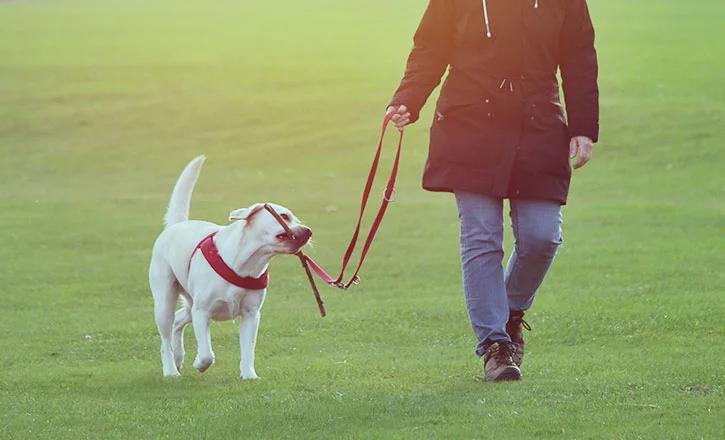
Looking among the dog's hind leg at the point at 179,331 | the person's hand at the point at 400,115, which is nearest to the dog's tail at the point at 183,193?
the dog's hind leg at the point at 179,331

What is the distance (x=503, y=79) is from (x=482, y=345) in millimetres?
1397

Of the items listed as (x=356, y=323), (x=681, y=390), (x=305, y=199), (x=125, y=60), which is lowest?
(x=125, y=60)

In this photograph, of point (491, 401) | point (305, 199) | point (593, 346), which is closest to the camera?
point (491, 401)

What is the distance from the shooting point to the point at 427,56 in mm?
8219

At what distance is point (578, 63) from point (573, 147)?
17.9 inches

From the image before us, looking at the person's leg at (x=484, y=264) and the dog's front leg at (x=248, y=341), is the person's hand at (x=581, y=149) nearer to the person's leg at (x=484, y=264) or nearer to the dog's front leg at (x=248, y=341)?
the person's leg at (x=484, y=264)

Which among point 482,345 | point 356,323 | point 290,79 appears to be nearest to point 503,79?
point 482,345

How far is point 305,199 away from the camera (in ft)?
71.9

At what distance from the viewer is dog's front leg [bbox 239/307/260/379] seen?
873 cm

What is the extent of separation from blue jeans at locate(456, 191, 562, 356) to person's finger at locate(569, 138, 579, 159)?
271 millimetres

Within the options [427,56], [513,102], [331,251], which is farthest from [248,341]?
[331,251]

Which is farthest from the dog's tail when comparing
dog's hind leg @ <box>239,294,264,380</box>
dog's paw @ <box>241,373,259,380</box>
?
dog's paw @ <box>241,373,259,380</box>

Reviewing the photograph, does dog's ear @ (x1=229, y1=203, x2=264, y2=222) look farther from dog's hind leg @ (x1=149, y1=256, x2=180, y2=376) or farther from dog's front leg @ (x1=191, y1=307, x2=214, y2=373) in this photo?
dog's hind leg @ (x1=149, y1=256, x2=180, y2=376)

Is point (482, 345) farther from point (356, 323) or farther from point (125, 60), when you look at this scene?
point (125, 60)
